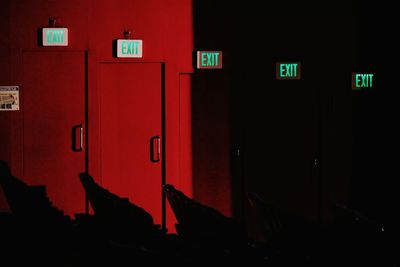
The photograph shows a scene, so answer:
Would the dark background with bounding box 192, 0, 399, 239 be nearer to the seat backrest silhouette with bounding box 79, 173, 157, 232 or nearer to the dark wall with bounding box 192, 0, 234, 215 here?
the dark wall with bounding box 192, 0, 234, 215

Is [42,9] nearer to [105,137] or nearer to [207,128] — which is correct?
[105,137]

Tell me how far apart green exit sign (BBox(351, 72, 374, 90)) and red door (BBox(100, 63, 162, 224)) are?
203 centimetres

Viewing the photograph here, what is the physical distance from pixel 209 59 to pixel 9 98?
1990 mm

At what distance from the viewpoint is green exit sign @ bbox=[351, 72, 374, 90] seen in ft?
22.3

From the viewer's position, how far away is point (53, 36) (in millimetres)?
6227

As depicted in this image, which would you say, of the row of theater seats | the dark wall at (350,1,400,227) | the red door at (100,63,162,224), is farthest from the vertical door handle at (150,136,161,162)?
the row of theater seats

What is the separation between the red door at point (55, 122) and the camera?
20.6 ft

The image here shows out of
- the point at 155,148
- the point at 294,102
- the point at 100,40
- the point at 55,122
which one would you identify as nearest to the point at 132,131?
the point at 155,148

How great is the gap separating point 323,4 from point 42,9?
2825mm

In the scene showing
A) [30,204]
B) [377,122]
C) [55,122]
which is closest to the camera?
[30,204]

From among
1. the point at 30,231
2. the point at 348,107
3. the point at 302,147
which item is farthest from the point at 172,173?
the point at 30,231

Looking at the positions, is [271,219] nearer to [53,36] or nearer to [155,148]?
[155,148]

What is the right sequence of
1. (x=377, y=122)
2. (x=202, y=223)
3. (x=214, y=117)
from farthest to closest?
(x=377, y=122) → (x=214, y=117) → (x=202, y=223)

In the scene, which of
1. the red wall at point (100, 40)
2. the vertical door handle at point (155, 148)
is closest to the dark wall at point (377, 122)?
the red wall at point (100, 40)
